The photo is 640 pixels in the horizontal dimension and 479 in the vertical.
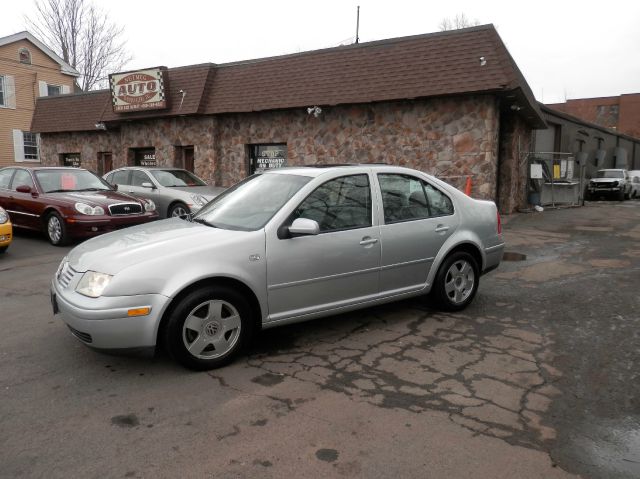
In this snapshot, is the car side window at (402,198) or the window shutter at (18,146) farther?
the window shutter at (18,146)

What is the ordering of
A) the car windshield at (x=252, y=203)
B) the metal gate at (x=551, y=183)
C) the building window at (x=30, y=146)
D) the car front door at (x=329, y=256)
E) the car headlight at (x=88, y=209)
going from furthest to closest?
the building window at (x=30, y=146)
the metal gate at (x=551, y=183)
the car headlight at (x=88, y=209)
the car windshield at (x=252, y=203)
the car front door at (x=329, y=256)

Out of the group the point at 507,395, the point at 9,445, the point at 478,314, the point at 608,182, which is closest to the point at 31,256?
the point at 9,445

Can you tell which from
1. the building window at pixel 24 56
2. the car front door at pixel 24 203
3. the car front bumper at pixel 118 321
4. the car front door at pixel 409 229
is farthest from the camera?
the building window at pixel 24 56

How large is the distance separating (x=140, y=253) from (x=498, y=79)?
9.57 meters

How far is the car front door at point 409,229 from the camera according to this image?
15.8 ft

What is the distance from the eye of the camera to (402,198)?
16.7 ft

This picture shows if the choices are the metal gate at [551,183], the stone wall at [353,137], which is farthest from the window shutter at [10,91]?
the metal gate at [551,183]

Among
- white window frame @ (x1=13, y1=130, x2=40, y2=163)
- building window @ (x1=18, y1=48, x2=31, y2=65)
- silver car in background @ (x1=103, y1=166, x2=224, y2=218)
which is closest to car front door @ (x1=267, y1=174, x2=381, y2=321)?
silver car in background @ (x1=103, y1=166, x2=224, y2=218)

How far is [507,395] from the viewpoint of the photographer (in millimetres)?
3564

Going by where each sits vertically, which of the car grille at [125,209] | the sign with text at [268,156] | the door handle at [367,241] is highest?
the sign with text at [268,156]

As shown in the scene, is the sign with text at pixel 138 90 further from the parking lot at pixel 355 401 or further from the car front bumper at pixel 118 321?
the car front bumper at pixel 118 321

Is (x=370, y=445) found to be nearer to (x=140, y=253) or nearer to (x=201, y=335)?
(x=201, y=335)

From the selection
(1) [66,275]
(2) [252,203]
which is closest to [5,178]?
(1) [66,275]

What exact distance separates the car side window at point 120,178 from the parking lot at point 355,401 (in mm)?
7511
